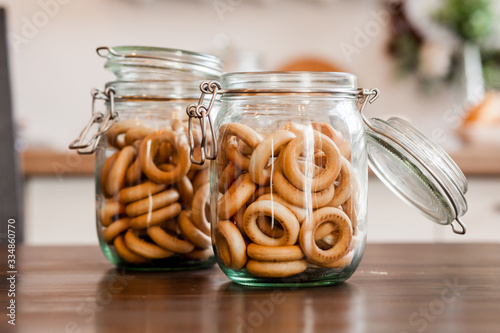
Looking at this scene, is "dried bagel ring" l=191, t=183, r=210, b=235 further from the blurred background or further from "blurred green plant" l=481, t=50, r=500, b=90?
"blurred green plant" l=481, t=50, r=500, b=90

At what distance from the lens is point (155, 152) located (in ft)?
2.15

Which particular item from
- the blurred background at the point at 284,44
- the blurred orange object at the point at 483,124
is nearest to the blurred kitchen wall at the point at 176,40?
the blurred background at the point at 284,44

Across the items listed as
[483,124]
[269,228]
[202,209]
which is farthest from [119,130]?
[483,124]

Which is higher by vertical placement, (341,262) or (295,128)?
(295,128)

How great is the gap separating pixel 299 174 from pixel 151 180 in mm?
188

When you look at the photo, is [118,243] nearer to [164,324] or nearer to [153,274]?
[153,274]

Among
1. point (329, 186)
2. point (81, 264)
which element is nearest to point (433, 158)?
point (329, 186)

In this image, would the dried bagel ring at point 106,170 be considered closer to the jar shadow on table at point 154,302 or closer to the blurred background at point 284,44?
the jar shadow on table at point 154,302

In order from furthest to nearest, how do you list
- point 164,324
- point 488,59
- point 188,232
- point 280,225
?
point 488,59 < point 188,232 < point 280,225 < point 164,324

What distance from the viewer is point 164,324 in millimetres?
423

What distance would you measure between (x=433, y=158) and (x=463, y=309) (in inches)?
6.0

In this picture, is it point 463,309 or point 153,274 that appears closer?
point 463,309

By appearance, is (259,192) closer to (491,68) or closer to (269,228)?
(269,228)

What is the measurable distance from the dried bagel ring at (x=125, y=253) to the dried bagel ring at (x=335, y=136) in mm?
241
